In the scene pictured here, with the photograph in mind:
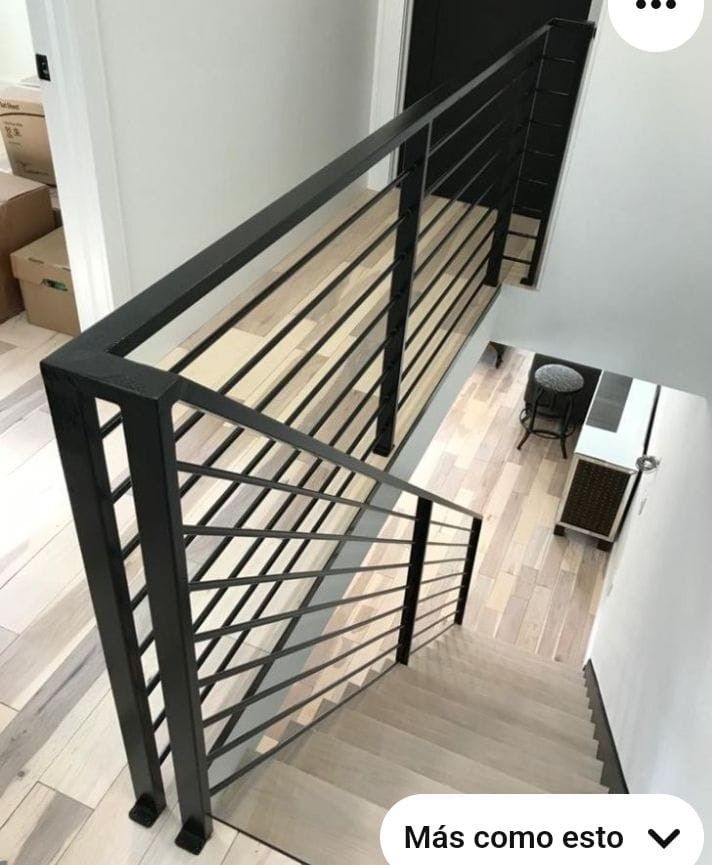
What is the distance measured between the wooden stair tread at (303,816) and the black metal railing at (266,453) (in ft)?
0.25

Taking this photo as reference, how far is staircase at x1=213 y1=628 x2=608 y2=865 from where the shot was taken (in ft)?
5.42

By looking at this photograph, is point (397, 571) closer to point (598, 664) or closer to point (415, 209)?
point (598, 664)

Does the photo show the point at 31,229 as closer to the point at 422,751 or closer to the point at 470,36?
the point at 470,36

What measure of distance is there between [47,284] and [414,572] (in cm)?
182

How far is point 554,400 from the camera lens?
5.92 m

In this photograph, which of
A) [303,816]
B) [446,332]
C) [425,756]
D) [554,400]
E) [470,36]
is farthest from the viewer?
[554,400]

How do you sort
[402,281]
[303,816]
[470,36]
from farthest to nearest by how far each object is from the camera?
[470,36], [402,281], [303,816]

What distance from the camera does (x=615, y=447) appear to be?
5.14 m

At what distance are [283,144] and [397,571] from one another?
2582 mm

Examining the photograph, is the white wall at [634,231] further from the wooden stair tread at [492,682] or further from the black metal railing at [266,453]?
the wooden stair tread at [492,682]

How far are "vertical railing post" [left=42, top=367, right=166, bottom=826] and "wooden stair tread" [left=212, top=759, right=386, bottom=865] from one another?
0.30 m

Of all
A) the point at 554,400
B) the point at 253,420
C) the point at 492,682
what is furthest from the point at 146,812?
the point at 554,400

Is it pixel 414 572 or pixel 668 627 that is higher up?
pixel 414 572

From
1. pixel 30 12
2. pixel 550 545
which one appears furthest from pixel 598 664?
pixel 30 12
